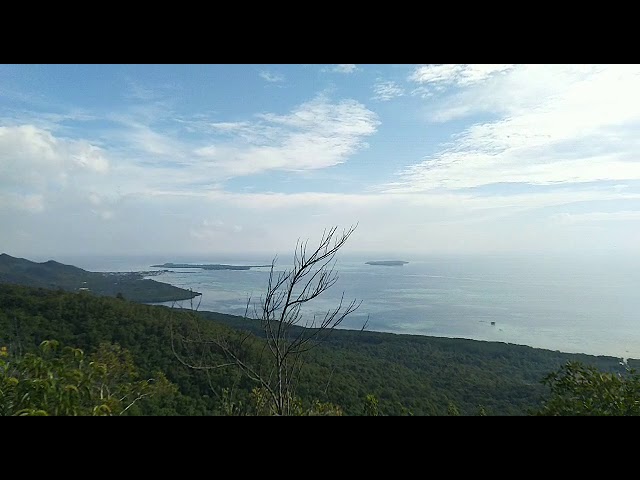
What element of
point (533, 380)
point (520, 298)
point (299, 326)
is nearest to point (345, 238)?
point (299, 326)

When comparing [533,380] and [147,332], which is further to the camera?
[147,332]

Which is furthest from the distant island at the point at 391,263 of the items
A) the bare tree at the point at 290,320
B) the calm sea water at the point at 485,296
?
the bare tree at the point at 290,320

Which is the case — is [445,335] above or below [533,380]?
above

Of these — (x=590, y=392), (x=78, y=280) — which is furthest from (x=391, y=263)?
(x=78, y=280)

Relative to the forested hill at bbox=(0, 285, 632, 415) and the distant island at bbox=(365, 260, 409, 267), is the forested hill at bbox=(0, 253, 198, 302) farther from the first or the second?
the distant island at bbox=(365, 260, 409, 267)

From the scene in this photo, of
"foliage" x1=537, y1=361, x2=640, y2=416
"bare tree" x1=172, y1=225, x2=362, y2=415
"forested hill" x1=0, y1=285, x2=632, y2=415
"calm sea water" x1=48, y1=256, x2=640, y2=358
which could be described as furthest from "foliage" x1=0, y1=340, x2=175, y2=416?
"foliage" x1=537, y1=361, x2=640, y2=416
